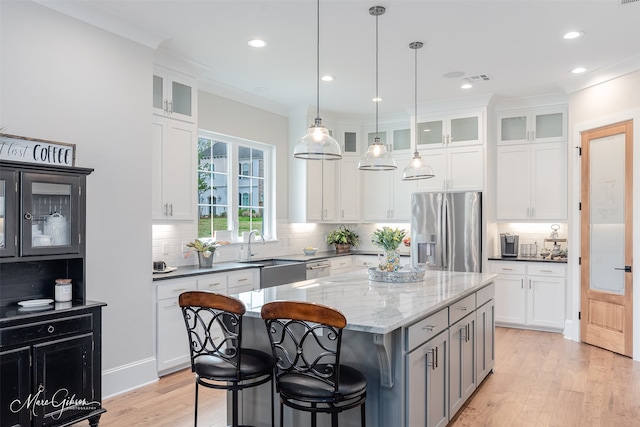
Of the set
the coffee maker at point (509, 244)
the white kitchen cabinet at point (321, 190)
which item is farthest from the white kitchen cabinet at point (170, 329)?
the coffee maker at point (509, 244)

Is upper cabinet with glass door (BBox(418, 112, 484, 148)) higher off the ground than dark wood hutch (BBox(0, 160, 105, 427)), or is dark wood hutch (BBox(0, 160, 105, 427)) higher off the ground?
upper cabinet with glass door (BBox(418, 112, 484, 148))

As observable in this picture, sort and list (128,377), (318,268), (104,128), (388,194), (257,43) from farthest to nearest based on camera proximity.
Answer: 1. (388,194)
2. (318,268)
3. (257,43)
4. (128,377)
5. (104,128)

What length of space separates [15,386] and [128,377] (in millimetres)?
1151

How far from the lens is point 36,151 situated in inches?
123

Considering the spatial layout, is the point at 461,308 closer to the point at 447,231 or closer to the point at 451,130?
the point at 447,231

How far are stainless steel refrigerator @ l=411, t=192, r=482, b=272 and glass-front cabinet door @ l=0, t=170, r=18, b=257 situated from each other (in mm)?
4584

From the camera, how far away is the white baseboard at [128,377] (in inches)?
142

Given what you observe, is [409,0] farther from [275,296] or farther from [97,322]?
[97,322]

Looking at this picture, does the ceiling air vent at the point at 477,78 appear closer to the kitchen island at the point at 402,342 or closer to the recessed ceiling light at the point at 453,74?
the recessed ceiling light at the point at 453,74

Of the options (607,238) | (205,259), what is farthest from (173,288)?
(607,238)

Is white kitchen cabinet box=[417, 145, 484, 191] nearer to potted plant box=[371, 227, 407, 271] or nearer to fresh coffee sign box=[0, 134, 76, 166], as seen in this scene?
potted plant box=[371, 227, 407, 271]

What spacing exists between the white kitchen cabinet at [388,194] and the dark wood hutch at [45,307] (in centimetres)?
481

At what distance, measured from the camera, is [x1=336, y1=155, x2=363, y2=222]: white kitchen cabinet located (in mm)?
7215
